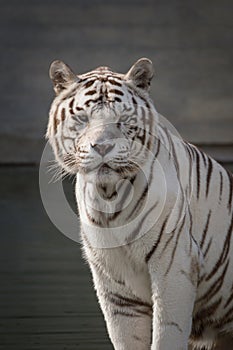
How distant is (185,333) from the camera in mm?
3211

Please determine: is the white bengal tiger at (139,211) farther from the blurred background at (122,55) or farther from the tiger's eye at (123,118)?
the blurred background at (122,55)

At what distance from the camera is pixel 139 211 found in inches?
126

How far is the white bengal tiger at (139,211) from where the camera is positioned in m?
3.07

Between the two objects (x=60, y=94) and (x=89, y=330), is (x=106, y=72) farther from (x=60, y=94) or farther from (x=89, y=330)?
(x=89, y=330)

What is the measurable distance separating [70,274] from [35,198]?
12.5 ft

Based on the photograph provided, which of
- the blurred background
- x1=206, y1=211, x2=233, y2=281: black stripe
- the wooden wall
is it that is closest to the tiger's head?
x1=206, y1=211, x2=233, y2=281: black stripe

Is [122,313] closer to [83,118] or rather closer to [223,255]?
[223,255]

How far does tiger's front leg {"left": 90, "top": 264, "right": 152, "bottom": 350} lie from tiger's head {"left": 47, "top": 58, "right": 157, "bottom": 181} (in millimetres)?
386

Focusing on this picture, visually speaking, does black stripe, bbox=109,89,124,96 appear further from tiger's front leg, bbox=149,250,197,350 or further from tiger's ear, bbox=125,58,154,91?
tiger's front leg, bbox=149,250,197,350

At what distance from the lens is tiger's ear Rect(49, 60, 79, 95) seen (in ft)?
10.5

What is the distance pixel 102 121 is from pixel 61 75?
266mm

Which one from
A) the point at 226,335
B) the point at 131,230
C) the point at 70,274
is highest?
the point at 131,230

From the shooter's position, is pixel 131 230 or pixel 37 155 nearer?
pixel 131 230

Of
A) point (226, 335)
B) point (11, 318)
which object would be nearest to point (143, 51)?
point (11, 318)
